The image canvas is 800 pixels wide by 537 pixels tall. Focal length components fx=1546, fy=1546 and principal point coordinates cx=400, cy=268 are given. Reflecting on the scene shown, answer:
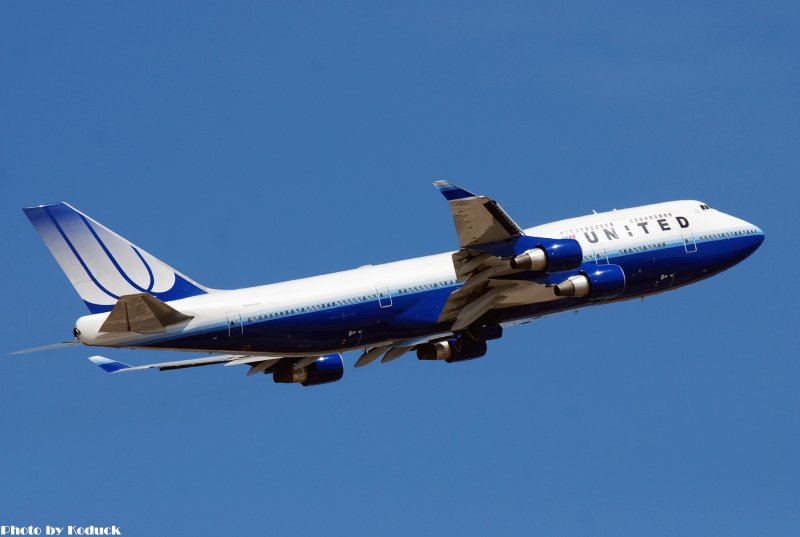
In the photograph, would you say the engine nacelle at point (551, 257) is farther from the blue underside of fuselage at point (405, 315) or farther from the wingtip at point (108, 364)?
the wingtip at point (108, 364)

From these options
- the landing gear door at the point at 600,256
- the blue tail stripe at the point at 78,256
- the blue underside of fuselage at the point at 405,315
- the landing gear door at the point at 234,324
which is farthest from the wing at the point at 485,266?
the blue tail stripe at the point at 78,256

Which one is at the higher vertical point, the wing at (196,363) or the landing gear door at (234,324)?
the wing at (196,363)

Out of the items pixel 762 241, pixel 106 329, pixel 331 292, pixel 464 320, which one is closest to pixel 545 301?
pixel 464 320

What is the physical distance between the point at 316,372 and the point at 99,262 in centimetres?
1250

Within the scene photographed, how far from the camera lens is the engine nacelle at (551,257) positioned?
58.9m

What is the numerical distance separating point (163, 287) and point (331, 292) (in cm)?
653

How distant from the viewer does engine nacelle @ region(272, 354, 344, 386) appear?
66250 mm

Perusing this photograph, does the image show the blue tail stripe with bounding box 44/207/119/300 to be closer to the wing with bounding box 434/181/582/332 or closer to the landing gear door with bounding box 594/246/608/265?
the wing with bounding box 434/181/582/332

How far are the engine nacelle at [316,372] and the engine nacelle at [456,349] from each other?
4753 millimetres

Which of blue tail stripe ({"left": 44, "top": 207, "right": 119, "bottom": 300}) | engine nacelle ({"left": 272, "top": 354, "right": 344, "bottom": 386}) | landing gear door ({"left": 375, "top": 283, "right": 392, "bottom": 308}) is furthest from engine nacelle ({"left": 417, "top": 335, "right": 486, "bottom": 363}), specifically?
blue tail stripe ({"left": 44, "top": 207, "right": 119, "bottom": 300})

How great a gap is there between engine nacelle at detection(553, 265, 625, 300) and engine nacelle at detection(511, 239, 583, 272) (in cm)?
218

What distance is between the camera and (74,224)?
190 feet

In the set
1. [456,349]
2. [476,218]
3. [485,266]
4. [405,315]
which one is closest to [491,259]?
[485,266]

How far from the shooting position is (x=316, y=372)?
6688cm
